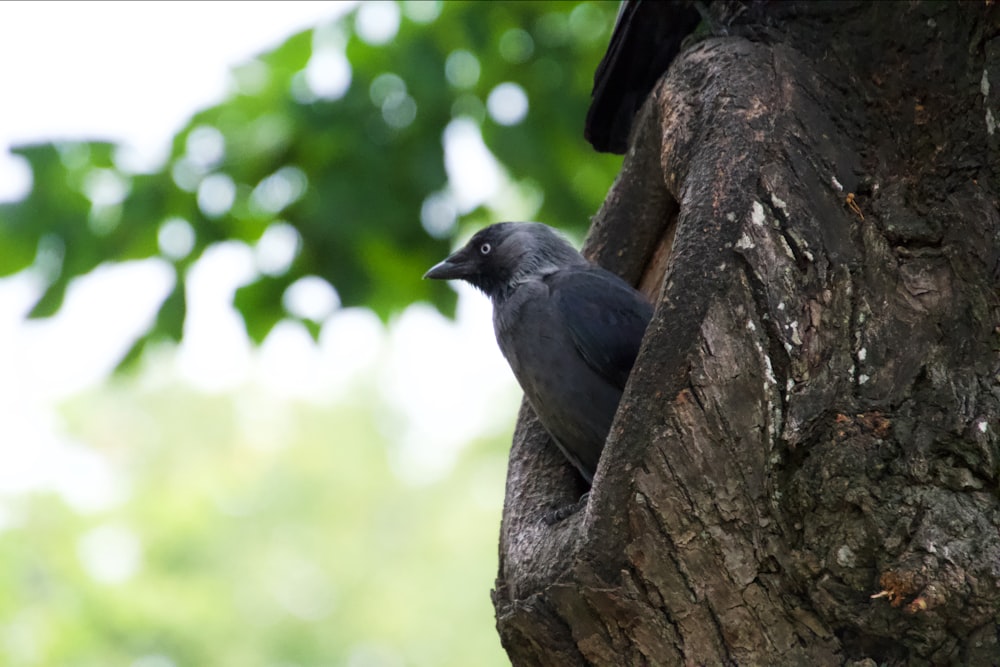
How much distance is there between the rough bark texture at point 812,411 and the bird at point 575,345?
26.2 inches

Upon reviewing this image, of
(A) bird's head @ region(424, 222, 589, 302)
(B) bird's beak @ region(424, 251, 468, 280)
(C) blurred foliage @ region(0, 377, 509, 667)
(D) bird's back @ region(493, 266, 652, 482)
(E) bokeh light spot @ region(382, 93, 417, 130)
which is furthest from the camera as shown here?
(C) blurred foliage @ region(0, 377, 509, 667)

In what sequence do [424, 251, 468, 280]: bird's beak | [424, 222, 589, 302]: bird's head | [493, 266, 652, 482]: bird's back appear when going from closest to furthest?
[493, 266, 652, 482]: bird's back < [424, 222, 589, 302]: bird's head < [424, 251, 468, 280]: bird's beak

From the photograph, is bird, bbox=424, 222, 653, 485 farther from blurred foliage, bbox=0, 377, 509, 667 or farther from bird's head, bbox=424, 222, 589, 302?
blurred foliage, bbox=0, 377, 509, 667

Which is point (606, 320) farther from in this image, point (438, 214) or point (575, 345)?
point (438, 214)

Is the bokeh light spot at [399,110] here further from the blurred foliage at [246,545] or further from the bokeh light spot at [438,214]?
the blurred foliage at [246,545]

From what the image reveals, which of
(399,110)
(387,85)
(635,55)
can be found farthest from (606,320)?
(387,85)

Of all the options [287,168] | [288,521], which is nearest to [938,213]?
[287,168]

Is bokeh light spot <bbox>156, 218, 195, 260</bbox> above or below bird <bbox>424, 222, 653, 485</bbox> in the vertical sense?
above

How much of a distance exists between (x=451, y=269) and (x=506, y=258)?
31 cm

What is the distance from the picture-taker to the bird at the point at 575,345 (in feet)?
11.6

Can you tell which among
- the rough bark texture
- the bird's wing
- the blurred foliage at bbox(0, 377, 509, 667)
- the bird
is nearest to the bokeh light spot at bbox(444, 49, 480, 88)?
the bird

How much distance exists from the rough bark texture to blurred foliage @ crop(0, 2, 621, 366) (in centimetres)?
240

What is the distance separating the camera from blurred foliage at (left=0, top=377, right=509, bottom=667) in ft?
37.4

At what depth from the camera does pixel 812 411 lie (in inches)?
97.2
